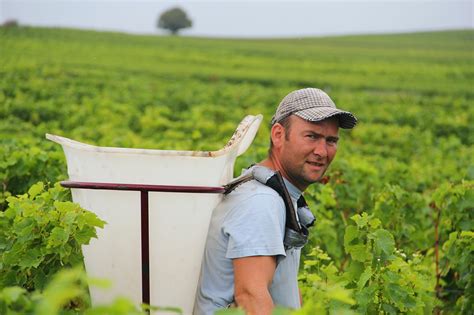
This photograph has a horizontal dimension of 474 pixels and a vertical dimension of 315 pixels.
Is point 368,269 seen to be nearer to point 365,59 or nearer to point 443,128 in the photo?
point 443,128

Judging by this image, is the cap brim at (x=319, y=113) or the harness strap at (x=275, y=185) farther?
the cap brim at (x=319, y=113)

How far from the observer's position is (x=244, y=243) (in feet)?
8.77

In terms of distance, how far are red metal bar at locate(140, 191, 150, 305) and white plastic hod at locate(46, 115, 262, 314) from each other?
0.08ft

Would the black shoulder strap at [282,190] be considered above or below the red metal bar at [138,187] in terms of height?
below

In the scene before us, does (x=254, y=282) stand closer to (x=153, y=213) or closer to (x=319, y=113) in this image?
(x=153, y=213)

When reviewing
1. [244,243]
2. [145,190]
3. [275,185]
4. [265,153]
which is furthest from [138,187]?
[265,153]

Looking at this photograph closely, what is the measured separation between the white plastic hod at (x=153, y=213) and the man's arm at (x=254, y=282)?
0.61 ft

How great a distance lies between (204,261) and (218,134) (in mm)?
10790

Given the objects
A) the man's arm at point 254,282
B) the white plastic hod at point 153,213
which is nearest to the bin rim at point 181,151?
the white plastic hod at point 153,213

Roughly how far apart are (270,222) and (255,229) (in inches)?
2.3

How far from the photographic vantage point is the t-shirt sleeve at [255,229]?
2.66 m

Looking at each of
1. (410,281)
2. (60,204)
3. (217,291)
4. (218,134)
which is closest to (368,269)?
(410,281)

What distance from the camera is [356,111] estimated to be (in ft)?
77.6

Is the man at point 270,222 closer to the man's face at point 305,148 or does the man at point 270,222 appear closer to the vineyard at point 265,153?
the man's face at point 305,148
